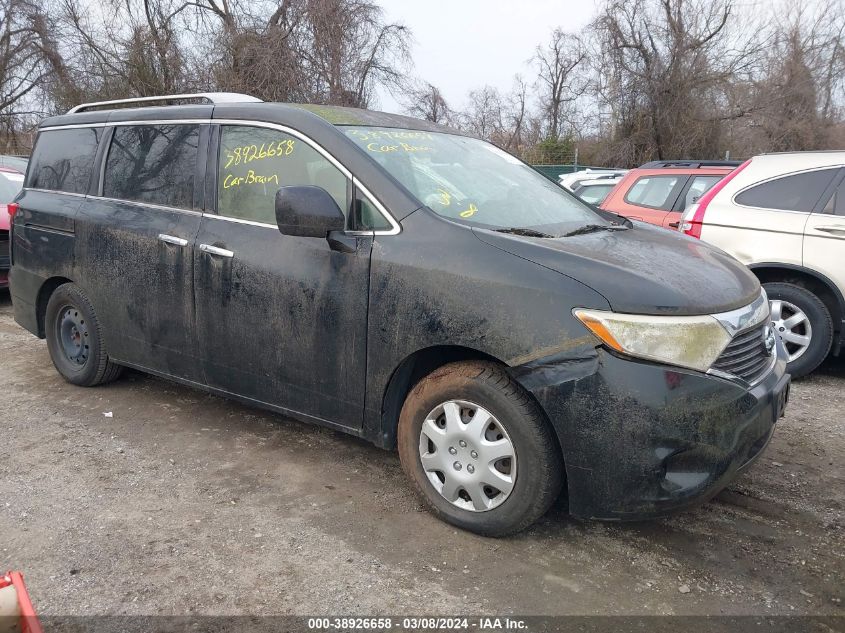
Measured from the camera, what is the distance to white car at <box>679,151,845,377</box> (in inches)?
207

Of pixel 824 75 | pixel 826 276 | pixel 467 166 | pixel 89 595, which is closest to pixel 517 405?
pixel 467 166

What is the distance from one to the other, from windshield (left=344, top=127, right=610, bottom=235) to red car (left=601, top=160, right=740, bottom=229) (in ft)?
12.0

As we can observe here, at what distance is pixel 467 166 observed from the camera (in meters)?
3.74

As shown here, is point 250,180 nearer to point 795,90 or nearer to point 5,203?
point 5,203

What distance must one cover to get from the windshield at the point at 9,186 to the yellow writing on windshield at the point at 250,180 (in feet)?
18.3

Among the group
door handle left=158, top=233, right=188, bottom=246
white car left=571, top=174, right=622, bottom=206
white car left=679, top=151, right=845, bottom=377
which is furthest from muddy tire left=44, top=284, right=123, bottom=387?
white car left=571, top=174, right=622, bottom=206

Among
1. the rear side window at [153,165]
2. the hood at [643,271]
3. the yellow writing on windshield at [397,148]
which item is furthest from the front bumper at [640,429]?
the rear side window at [153,165]

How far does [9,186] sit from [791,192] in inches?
327

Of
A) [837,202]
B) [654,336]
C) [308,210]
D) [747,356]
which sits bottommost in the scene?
[747,356]

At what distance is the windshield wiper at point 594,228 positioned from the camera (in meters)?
3.38

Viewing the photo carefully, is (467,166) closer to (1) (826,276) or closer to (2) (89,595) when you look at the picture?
(2) (89,595)

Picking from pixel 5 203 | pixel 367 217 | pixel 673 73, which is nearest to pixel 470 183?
pixel 367 217

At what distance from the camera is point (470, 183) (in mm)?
3564

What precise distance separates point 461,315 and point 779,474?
2.12 m
